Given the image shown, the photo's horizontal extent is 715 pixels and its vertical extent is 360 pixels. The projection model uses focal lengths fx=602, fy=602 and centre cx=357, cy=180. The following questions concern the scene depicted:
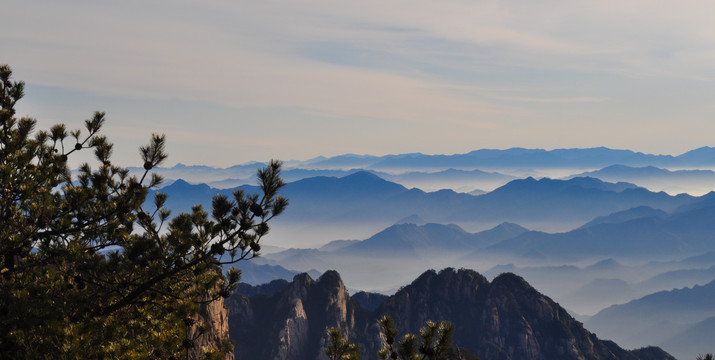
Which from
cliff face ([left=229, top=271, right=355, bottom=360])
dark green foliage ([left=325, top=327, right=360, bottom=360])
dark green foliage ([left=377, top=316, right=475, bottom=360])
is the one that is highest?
dark green foliage ([left=377, top=316, right=475, bottom=360])

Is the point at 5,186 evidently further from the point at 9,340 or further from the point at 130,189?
the point at 9,340

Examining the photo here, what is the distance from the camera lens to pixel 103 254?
63.6ft

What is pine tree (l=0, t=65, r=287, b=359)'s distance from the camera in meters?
15.9

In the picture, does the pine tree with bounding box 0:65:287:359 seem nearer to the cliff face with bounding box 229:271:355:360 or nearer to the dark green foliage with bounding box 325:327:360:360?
the dark green foliage with bounding box 325:327:360:360

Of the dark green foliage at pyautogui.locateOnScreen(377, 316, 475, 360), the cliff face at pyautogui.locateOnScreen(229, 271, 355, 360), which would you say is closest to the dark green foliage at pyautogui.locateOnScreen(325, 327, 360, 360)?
the dark green foliage at pyautogui.locateOnScreen(377, 316, 475, 360)

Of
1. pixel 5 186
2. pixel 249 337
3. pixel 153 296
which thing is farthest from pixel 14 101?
pixel 249 337

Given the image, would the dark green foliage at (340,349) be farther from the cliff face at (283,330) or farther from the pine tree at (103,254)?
the cliff face at (283,330)

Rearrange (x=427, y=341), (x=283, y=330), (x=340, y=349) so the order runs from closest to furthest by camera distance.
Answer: (x=427, y=341) → (x=340, y=349) → (x=283, y=330)

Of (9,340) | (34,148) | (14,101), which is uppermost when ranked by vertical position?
(14,101)

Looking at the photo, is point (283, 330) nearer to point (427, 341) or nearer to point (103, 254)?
point (103, 254)

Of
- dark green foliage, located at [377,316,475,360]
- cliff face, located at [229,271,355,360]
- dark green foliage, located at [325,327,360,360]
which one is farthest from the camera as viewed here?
cliff face, located at [229,271,355,360]

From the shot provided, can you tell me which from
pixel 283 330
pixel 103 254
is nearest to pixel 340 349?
pixel 103 254

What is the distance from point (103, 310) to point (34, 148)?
7.46 meters

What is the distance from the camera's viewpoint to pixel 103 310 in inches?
698
